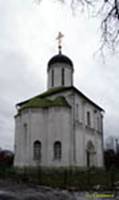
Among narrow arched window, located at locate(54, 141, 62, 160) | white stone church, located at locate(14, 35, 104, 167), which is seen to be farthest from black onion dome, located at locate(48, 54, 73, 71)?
narrow arched window, located at locate(54, 141, 62, 160)

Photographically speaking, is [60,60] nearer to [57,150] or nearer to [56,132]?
[56,132]

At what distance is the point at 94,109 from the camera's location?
107ft

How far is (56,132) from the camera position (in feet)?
87.4

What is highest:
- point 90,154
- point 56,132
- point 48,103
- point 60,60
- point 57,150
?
point 60,60

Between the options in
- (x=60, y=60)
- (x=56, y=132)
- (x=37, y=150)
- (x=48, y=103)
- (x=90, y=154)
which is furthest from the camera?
(x=60, y=60)

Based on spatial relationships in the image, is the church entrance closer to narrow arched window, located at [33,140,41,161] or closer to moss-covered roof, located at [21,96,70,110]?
narrow arched window, located at [33,140,41,161]

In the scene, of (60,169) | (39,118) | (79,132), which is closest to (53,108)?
(39,118)

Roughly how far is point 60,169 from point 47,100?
723 cm

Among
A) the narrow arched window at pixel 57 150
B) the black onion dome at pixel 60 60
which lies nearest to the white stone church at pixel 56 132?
the narrow arched window at pixel 57 150

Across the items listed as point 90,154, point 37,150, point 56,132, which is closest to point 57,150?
point 56,132

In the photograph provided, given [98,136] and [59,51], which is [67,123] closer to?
[98,136]

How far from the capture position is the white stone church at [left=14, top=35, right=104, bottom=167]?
26.2 metres

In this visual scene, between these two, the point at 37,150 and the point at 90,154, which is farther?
the point at 90,154

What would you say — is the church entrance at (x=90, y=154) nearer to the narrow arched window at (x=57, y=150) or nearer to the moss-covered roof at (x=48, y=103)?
the narrow arched window at (x=57, y=150)
